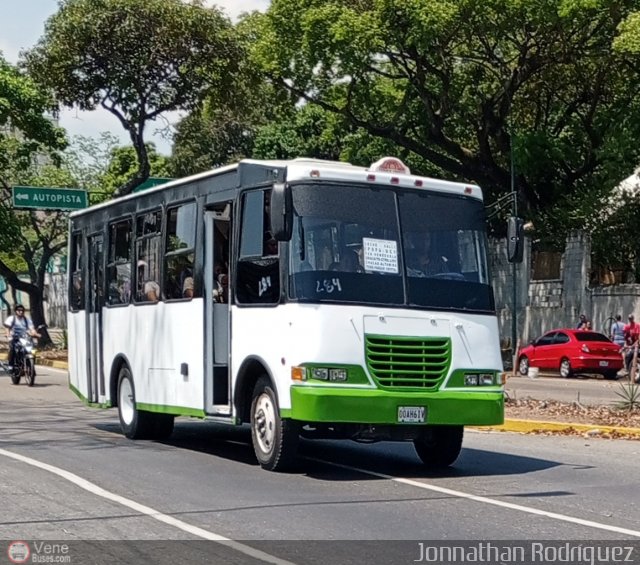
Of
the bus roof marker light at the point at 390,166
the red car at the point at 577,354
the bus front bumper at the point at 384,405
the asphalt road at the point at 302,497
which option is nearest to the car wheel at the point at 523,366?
the red car at the point at 577,354

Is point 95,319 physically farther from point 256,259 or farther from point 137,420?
point 256,259

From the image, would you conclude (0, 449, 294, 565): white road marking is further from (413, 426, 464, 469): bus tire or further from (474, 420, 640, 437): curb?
(474, 420, 640, 437): curb

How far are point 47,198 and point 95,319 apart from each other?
1518 centimetres

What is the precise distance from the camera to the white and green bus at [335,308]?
12195mm

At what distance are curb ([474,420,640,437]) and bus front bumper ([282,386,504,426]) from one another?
449cm

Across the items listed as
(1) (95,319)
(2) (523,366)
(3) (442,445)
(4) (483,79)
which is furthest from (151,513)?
(4) (483,79)

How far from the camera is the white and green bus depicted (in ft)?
40.0

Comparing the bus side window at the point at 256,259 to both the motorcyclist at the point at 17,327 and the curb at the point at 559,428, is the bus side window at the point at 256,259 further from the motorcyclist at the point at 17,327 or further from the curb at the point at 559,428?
the motorcyclist at the point at 17,327

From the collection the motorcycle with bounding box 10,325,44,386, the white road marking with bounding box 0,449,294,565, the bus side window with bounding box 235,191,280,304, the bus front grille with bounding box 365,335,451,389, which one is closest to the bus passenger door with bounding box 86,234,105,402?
the white road marking with bounding box 0,449,294,565

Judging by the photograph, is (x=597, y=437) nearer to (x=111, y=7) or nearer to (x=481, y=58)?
(x=111, y=7)

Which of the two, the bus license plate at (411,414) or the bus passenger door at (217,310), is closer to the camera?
the bus license plate at (411,414)

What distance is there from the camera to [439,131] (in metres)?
41.0

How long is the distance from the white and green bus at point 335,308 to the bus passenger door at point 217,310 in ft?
0.05

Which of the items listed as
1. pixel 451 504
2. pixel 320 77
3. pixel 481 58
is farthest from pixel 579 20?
pixel 451 504
